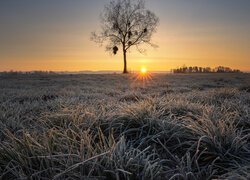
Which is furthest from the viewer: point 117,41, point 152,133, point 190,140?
point 117,41

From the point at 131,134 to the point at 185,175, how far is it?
3.87 feet

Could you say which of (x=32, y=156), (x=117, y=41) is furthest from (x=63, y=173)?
(x=117, y=41)

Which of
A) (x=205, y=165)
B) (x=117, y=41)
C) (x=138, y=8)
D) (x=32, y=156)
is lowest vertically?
(x=205, y=165)

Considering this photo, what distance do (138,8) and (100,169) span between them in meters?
35.4

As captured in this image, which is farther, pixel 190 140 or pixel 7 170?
pixel 190 140

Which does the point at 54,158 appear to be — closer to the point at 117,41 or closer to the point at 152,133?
the point at 152,133

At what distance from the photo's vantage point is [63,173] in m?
1.95

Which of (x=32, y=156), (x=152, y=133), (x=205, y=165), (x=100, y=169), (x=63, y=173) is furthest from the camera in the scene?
(x=152, y=133)

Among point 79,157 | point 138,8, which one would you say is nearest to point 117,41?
point 138,8

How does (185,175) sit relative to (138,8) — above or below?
below

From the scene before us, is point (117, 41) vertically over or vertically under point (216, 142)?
over

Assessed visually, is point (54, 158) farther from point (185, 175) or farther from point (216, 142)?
point (216, 142)

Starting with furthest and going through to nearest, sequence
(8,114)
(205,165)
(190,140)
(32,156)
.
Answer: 1. (8,114)
2. (190,140)
3. (205,165)
4. (32,156)

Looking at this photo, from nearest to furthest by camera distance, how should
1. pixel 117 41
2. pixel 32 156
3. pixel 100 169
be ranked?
pixel 100 169, pixel 32 156, pixel 117 41
